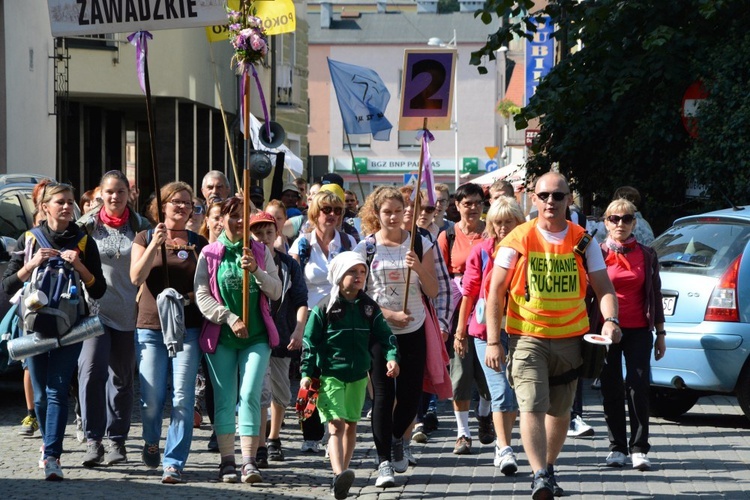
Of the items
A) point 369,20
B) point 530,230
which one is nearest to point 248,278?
point 530,230

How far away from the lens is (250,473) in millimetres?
8492

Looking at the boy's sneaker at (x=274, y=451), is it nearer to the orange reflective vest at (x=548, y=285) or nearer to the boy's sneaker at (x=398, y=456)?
the boy's sneaker at (x=398, y=456)

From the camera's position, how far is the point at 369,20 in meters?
79.9

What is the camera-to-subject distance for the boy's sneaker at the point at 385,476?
28.0ft

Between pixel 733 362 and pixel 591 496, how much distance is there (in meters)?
2.82

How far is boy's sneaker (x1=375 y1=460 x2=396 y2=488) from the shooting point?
8.53 meters

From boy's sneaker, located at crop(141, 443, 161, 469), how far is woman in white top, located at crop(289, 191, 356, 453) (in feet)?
4.51

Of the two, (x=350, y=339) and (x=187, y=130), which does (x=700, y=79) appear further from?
(x=187, y=130)

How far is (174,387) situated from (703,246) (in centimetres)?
467

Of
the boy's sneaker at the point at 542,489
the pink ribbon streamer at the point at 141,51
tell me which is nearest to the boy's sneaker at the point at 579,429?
the boy's sneaker at the point at 542,489

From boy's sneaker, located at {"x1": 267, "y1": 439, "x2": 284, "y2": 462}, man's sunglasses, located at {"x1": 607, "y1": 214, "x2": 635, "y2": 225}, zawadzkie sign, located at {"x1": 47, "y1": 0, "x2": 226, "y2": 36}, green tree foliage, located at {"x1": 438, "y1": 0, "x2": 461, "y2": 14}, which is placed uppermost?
green tree foliage, located at {"x1": 438, "y1": 0, "x2": 461, "y2": 14}

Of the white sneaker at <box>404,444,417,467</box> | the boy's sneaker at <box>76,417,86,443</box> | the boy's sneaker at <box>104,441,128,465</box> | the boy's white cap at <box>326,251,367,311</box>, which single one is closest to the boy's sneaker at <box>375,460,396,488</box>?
the white sneaker at <box>404,444,417,467</box>

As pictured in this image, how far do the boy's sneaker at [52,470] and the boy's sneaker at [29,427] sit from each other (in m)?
2.10

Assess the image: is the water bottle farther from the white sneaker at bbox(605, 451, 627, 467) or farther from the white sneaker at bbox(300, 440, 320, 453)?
the white sneaker at bbox(605, 451, 627, 467)
